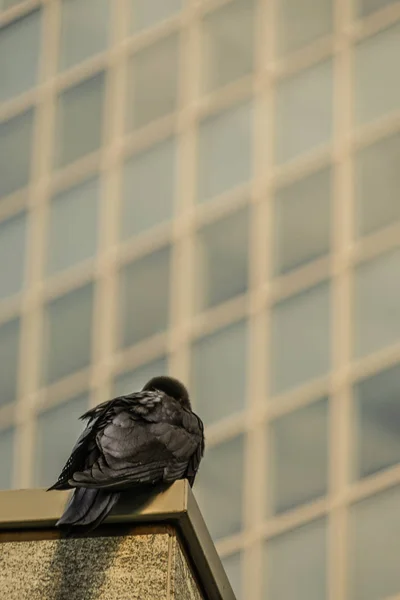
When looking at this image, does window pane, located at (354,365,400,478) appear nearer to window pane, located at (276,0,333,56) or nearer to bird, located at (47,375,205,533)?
window pane, located at (276,0,333,56)

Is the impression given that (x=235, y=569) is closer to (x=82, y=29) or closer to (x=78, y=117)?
(x=78, y=117)

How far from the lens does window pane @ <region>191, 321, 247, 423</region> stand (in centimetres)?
→ 2828

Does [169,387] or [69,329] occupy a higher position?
[69,329]

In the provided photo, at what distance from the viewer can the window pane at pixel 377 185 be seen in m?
29.4

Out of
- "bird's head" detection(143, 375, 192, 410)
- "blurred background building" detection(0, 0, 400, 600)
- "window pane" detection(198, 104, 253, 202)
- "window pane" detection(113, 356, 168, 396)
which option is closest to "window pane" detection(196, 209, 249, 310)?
"blurred background building" detection(0, 0, 400, 600)

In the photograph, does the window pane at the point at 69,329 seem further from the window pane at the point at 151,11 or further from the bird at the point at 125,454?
the bird at the point at 125,454

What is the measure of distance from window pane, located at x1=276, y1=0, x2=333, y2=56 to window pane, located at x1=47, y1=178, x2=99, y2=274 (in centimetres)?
456

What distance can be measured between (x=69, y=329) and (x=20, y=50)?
6.13m

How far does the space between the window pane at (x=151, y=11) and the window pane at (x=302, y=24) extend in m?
2.16

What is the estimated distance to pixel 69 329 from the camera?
97.6 feet

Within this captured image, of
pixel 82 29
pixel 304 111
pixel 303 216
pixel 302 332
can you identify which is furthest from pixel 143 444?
pixel 82 29

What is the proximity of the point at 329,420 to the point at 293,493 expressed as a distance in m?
1.52

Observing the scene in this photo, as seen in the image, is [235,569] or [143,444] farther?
[235,569]

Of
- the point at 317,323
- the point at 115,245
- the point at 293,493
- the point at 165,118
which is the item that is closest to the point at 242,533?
the point at 293,493
